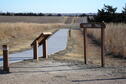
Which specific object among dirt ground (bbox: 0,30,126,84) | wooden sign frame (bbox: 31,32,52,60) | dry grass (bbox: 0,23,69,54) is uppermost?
wooden sign frame (bbox: 31,32,52,60)

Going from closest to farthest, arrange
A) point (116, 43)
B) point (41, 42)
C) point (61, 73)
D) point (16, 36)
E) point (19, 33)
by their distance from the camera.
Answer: point (61, 73)
point (41, 42)
point (116, 43)
point (16, 36)
point (19, 33)

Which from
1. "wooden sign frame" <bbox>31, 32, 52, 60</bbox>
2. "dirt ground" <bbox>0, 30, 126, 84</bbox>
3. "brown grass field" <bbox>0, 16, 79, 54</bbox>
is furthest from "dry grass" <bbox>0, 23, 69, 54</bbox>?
"dirt ground" <bbox>0, 30, 126, 84</bbox>

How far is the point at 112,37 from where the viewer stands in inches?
842

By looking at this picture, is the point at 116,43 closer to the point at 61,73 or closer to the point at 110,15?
the point at 61,73

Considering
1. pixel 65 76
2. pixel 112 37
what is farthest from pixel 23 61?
pixel 112 37

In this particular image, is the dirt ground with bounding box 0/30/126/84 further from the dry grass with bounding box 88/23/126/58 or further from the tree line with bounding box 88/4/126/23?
the tree line with bounding box 88/4/126/23

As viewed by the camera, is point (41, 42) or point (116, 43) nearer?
point (41, 42)

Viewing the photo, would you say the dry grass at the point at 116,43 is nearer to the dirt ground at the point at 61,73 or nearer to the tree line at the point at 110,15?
the dirt ground at the point at 61,73

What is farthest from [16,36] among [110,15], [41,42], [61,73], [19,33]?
[61,73]

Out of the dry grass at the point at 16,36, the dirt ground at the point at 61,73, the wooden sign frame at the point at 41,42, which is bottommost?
the dry grass at the point at 16,36

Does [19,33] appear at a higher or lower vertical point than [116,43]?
lower

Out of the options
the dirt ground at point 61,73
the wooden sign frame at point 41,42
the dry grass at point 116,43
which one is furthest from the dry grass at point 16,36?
the dirt ground at point 61,73

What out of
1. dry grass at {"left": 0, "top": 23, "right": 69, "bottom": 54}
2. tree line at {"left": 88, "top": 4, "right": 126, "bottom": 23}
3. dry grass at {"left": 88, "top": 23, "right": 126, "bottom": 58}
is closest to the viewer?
dry grass at {"left": 88, "top": 23, "right": 126, "bottom": 58}

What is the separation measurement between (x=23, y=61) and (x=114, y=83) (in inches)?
199
